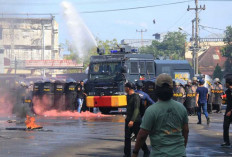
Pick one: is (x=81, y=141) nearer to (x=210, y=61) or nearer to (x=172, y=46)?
(x=210, y=61)

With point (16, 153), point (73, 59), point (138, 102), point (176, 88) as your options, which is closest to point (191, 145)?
point (138, 102)

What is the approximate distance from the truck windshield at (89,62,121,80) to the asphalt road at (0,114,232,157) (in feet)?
18.4

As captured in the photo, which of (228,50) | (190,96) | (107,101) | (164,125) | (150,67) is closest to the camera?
(164,125)

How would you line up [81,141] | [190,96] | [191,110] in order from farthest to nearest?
[191,110]
[190,96]
[81,141]

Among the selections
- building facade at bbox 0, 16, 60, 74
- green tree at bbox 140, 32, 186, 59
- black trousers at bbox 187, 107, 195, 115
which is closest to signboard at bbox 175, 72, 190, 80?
black trousers at bbox 187, 107, 195, 115

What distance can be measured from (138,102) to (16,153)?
9.95 ft

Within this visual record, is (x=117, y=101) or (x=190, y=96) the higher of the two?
(x=190, y=96)

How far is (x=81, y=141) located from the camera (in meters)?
14.5

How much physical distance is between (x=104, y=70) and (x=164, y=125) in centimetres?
1910

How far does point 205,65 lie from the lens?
107 meters

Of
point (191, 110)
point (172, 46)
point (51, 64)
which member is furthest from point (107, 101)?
point (172, 46)

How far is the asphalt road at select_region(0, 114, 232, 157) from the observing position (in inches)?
482

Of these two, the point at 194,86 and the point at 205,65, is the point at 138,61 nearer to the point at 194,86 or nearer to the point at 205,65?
the point at 194,86

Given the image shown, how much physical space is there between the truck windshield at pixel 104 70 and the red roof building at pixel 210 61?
3194 inches
